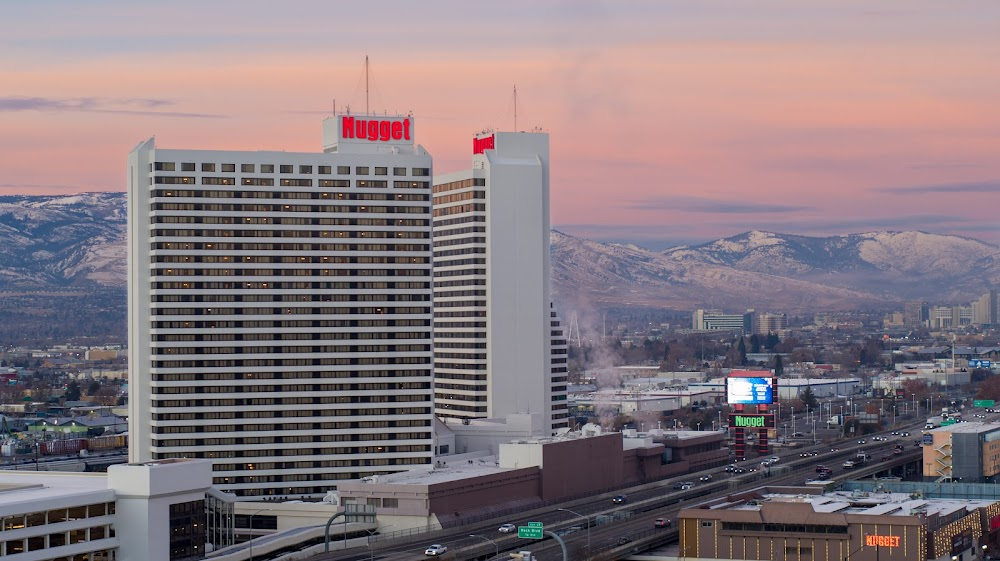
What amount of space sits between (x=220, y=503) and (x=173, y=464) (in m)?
10.9

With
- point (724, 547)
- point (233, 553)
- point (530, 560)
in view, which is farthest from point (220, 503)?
point (724, 547)

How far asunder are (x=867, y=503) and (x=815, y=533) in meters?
19.9

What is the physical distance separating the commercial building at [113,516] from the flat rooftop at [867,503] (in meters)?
53.8

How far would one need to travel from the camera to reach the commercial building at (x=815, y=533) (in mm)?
166250

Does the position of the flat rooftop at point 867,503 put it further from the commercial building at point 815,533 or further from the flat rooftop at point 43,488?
the flat rooftop at point 43,488

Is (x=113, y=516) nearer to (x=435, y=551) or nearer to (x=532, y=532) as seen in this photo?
(x=435, y=551)

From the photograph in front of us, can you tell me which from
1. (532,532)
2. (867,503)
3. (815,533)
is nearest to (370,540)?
(532,532)

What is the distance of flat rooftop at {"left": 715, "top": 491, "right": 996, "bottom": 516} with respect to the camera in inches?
6964

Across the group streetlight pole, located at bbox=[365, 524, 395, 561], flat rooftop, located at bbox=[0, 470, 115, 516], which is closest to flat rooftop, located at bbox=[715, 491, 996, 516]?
streetlight pole, located at bbox=[365, 524, 395, 561]

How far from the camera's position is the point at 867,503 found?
185m

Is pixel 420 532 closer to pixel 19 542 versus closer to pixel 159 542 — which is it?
pixel 159 542

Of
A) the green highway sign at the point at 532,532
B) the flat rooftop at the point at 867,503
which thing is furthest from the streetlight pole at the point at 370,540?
the flat rooftop at the point at 867,503

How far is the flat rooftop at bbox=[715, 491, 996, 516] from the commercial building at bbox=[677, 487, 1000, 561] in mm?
579

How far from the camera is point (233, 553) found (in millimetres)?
163875
